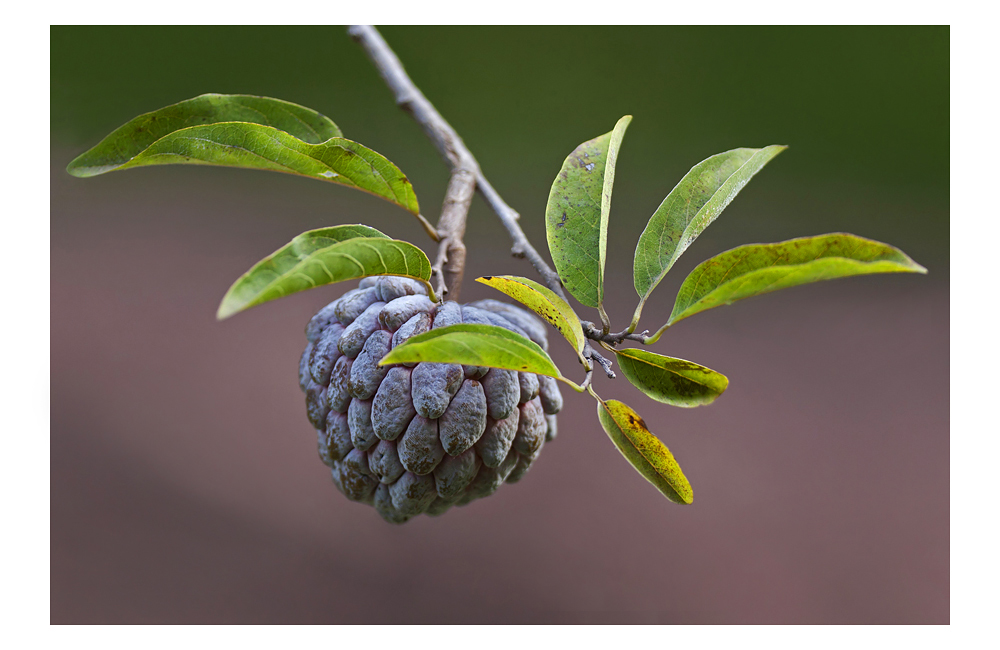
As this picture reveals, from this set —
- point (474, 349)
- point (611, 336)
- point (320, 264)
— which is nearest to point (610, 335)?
point (611, 336)

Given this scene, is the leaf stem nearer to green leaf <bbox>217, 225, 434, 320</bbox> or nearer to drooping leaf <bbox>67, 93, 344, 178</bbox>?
green leaf <bbox>217, 225, 434, 320</bbox>

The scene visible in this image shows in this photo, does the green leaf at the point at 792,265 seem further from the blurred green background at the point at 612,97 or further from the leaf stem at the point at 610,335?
the blurred green background at the point at 612,97

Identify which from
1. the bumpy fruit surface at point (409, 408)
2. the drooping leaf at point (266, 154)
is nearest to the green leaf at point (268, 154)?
the drooping leaf at point (266, 154)

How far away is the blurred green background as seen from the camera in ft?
6.54

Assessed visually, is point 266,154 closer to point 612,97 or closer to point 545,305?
point 545,305

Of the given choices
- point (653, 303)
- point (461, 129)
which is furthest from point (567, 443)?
point (461, 129)

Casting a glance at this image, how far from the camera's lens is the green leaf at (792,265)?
1.39 feet

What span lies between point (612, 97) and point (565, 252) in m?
1.76

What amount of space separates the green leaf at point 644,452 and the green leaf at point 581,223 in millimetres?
110

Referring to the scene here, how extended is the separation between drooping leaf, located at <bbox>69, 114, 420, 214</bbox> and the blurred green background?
1616 mm

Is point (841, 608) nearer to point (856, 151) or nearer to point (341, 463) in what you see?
point (856, 151)

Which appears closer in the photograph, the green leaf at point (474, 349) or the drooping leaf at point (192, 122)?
the green leaf at point (474, 349)

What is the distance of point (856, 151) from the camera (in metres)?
2.21

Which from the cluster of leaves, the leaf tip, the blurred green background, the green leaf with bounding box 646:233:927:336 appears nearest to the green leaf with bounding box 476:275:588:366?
the cluster of leaves
